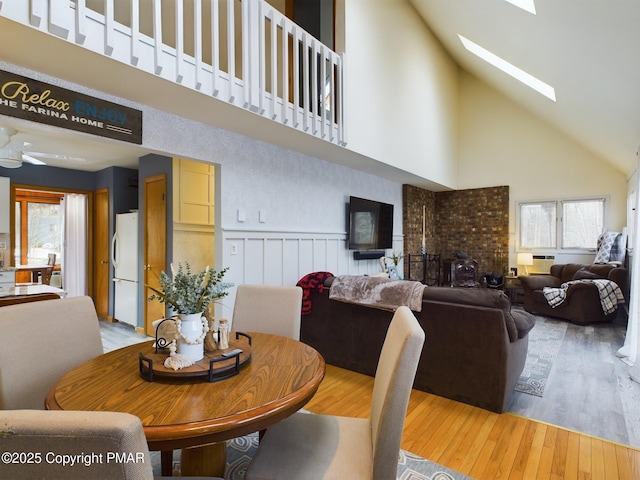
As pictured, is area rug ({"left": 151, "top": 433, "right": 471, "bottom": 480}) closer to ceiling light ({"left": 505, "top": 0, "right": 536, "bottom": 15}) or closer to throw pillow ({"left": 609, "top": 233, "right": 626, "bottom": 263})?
ceiling light ({"left": 505, "top": 0, "right": 536, "bottom": 15})

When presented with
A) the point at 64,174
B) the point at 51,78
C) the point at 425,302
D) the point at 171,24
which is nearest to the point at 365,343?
the point at 425,302

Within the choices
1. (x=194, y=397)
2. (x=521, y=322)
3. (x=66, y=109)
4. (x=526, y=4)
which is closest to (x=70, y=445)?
(x=194, y=397)

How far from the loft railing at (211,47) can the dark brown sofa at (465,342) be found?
1.93 m

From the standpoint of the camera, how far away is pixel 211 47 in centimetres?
286

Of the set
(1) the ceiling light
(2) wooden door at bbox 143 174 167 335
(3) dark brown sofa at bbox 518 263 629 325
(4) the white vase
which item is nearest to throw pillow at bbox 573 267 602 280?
(3) dark brown sofa at bbox 518 263 629 325

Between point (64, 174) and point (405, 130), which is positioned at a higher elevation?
point (405, 130)

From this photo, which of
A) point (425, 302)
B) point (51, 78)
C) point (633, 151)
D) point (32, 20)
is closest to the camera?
point (32, 20)

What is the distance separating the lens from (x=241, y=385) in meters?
1.24

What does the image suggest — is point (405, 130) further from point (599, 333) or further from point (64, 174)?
point (64, 174)

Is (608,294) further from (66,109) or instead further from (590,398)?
(66,109)

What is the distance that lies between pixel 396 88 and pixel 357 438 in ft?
15.1

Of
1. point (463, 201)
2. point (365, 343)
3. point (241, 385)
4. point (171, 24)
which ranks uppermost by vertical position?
point (171, 24)

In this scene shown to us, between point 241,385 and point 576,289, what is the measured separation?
212 inches

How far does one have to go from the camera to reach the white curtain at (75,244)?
5734 millimetres
